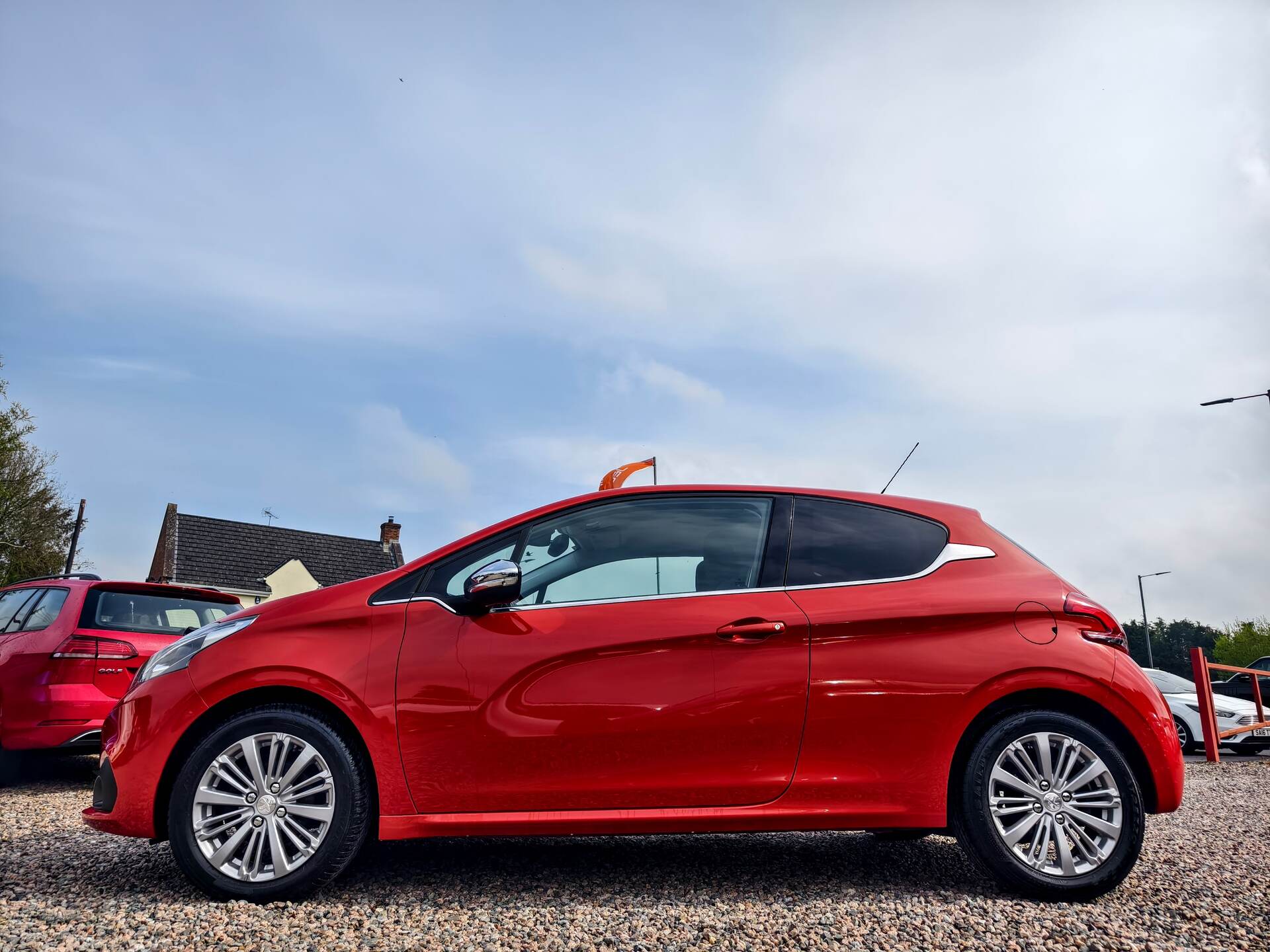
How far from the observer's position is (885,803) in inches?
131

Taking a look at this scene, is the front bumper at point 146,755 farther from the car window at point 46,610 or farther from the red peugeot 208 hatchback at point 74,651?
the car window at point 46,610

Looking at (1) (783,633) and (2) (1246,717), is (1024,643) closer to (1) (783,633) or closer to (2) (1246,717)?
(1) (783,633)

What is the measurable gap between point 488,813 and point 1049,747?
2189 millimetres

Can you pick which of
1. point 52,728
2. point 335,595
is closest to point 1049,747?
point 335,595

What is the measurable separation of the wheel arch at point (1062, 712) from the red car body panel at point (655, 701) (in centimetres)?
3

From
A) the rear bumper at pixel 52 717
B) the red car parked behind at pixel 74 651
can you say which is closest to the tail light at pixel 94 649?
the red car parked behind at pixel 74 651

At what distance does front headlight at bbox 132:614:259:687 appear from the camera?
3426 millimetres

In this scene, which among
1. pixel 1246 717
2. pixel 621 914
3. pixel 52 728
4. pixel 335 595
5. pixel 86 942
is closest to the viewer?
pixel 86 942

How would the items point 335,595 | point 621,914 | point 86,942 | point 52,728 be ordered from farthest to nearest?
point 52,728 → point 335,595 → point 621,914 → point 86,942

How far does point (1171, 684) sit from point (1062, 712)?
10950 millimetres

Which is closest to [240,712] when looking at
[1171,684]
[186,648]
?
[186,648]

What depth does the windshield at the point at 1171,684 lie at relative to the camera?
1202cm

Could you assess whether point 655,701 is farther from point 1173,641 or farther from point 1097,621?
point 1173,641

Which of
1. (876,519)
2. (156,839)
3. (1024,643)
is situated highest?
(876,519)
